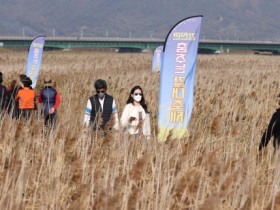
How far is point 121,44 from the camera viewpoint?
418ft

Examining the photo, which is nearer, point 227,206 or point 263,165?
point 227,206

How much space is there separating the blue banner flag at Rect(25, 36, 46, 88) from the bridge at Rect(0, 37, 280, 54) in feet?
307

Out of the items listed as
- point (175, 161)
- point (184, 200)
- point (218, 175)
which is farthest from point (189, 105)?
point (184, 200)

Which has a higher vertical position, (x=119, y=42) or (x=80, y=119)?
(x=119, y=42)

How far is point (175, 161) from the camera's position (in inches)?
186

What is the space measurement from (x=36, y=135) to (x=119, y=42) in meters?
123

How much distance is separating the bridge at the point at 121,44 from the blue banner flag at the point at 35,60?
93507 mm

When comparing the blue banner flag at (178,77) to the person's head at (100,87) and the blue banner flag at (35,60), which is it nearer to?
the person's head at (100,87)

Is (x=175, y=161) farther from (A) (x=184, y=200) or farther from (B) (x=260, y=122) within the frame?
(B) (x=260, y=122)

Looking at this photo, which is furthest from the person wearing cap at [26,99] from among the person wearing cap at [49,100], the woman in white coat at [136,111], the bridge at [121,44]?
the bridge at [121,44]

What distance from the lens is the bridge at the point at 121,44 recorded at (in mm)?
114062

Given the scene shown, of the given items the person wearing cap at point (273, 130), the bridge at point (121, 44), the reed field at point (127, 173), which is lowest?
the reed field at point (127, 173)

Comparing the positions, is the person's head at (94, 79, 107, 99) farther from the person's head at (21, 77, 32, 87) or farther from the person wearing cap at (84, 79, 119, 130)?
the person's head at (21, 77, 32, 87)

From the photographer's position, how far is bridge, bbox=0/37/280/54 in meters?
114
